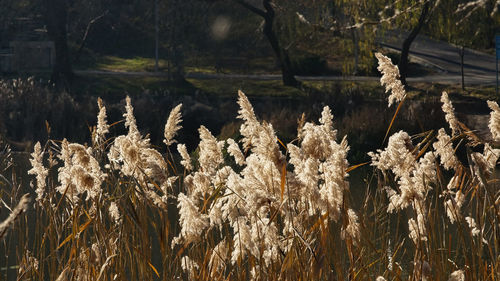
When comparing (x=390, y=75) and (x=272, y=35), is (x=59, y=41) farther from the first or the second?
(x=390, y=75)

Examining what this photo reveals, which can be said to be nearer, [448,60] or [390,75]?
[390,75]

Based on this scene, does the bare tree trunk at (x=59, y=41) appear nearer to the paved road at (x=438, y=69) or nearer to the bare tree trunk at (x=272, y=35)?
the paved road at (x=438, y=69)

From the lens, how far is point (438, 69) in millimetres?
26875

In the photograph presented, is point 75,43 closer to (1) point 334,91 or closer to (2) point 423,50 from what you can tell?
(2) point 423,50

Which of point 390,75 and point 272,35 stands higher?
point 390,75

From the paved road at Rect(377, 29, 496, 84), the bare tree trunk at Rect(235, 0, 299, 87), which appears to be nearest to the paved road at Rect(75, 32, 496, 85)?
the paved road at Rect(377, 29, 496, 84)

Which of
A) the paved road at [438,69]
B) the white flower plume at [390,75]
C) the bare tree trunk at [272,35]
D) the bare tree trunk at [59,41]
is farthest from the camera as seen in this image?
the paved road at [438,69]

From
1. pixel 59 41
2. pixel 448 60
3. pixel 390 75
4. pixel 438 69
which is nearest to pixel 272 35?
pixel 59 41

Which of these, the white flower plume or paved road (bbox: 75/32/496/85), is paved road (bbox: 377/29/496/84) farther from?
the white flower plume

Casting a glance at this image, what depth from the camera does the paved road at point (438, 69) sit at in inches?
941

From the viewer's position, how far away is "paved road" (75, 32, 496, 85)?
78.4ft

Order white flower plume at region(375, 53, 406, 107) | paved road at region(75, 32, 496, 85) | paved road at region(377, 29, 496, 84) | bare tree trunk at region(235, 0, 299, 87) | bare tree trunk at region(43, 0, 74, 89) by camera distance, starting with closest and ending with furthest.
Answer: white flower plume at region(375, 53, 406, 107) → bare tree trunk at region(235, 0, 299, 87) → bare tree trunk at region(43, 0, 74, 89) → paved road at region(75, 32, 496, 85) → paved road at region(377, 29, 496, 84)

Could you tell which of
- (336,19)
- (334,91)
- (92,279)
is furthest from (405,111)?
(92,279)

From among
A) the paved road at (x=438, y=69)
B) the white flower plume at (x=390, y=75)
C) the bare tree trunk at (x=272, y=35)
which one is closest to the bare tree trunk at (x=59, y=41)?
the paved road at (x=438, y=69)
